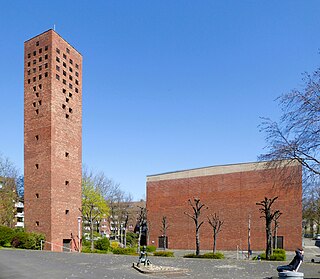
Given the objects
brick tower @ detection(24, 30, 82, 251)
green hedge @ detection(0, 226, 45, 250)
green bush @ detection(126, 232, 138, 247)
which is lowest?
green bush @ detection(126, 232, 138, 247)

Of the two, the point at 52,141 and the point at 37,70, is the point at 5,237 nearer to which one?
the point at 52,141

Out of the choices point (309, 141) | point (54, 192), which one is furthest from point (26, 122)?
point (309, 141)

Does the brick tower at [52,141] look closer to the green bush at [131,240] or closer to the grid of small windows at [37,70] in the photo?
the grid of small windows at [37,70]

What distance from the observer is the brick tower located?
1361 inches

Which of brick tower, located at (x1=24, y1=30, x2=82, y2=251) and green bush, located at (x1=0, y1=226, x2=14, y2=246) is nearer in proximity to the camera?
green bush, located at (x1=0, y1=226, x2=14, y2=246)

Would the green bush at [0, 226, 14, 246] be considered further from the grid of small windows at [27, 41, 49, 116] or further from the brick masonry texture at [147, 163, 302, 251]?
the brick masonry texture at [147, 163, 302, 251]

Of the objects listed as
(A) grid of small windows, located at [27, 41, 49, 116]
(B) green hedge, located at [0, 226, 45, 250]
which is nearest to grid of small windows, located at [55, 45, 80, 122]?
(A) grid of small windows, located at [27, 41, 49, 116]

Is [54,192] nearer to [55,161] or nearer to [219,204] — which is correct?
[55,161]

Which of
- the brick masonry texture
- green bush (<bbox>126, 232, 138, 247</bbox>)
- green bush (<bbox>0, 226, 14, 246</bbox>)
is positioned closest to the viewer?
green bush (<bbox>0, 226, 14, 246</bbox>)

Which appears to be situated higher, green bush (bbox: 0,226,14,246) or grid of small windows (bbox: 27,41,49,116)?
grid of small windows (bbox: 27,41,49,116)

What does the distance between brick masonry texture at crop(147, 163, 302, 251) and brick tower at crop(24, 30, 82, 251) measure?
17.4m

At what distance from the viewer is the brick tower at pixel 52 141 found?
34562 mm

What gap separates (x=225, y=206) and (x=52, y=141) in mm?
24115

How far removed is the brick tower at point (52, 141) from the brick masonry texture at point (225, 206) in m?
17.4
